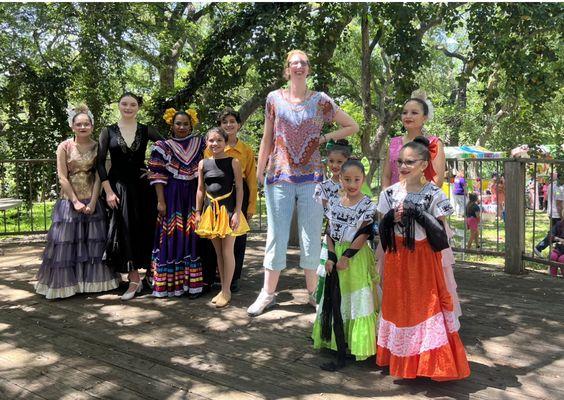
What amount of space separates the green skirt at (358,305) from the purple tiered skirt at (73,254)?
7.85ft

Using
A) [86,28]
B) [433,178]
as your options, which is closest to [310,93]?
[433,178]

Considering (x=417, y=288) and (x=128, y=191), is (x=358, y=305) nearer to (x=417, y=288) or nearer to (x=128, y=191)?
(x=417, y=288)

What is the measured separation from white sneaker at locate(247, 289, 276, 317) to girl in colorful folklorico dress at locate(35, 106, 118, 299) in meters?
1.57

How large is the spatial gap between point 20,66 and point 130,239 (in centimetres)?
731

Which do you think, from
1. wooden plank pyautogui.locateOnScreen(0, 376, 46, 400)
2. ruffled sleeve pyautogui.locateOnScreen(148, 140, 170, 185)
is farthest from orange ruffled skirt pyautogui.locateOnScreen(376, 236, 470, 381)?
ruffled sleeve pyautogui.locateOnScreen(148, 140, 170, 185)

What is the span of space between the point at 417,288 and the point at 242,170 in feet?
7.13

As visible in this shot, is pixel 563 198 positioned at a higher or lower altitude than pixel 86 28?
lower

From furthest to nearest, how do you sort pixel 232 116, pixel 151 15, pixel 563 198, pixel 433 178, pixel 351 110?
pixel 351 110 < pixel 151 15 < pixel 563 198 < pixel 232 116 < pixel 433 178

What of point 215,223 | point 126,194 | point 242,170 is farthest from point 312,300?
point 126,194

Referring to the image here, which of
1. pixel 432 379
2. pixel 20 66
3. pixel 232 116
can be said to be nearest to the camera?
pixel 432 379

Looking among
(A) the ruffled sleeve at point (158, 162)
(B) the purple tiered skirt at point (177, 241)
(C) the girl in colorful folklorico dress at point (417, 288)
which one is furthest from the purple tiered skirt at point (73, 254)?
(C) the girl in colorful folklorico dress at point (417, 288)

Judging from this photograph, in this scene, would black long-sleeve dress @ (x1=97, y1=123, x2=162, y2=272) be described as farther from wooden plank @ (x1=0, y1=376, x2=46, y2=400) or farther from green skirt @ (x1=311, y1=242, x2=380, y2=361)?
green skirt @ (x1=311, y1=242, x2=380, y2=361)

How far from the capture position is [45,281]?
4.70m

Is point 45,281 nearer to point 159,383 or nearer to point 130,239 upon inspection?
point 130,239
